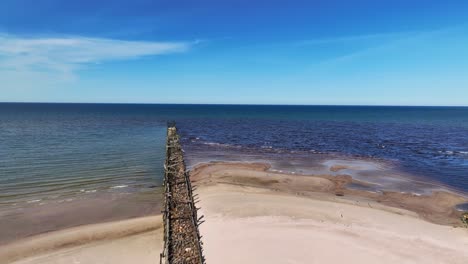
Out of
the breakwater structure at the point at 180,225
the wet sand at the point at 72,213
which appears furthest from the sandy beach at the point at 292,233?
the wet sand at the point at 72,213

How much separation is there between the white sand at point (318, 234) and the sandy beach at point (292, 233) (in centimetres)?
4

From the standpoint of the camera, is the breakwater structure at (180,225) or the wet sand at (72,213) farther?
the wet sand at (72,213)

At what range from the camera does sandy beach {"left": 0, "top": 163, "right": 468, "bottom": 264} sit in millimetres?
11430

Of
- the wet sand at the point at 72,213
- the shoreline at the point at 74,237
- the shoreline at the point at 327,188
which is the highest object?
the shoreline at the point at 327,188

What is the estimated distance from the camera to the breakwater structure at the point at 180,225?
11031 millimetres

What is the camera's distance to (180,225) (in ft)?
44.5

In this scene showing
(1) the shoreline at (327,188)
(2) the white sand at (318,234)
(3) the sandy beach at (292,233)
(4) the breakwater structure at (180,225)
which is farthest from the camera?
(1) the shoreline at (327,188)

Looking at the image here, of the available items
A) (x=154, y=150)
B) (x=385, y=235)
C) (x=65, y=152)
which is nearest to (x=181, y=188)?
(x=385, y=235)

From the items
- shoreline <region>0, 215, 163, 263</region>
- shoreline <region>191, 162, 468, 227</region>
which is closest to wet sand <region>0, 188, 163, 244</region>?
shoreline <region>0, 215, 163, 263</region>

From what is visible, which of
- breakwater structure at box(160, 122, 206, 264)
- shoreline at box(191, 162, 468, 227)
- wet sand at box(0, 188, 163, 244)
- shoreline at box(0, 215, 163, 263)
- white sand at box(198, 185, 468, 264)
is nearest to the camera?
→ breakwater structure at box(160, 122, 206, 264)

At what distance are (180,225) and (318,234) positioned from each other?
A: 6636 millimetres

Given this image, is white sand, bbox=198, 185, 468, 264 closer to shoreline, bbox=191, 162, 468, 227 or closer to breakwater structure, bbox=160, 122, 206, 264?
breakwater structure, bbox=160, 122, 206, 264

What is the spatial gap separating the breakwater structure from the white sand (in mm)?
529

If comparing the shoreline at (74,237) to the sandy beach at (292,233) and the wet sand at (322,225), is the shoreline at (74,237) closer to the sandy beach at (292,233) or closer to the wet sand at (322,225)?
the sandy beach at (292,233)
